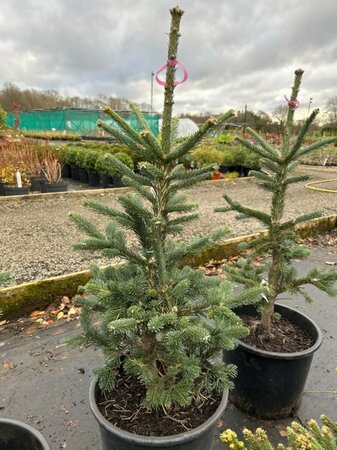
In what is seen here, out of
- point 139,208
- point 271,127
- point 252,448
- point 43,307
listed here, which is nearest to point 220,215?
point 43,307

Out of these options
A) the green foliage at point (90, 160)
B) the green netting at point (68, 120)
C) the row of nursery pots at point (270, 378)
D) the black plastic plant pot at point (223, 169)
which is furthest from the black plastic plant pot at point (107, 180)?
the green netting at point (68, 120)

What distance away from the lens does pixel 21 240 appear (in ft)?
15.0

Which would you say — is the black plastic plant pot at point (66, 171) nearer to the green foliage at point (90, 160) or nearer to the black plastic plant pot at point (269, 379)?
the green foliage at point (90, 160)

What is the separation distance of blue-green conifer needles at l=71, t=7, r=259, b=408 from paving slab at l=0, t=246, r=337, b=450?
78 cm

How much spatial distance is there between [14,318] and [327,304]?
316 cm

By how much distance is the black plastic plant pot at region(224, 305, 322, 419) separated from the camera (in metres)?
2.04

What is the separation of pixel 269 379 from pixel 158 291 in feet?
3.82

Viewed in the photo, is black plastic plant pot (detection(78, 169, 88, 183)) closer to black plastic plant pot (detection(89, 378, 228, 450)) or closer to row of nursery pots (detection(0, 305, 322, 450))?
row of nursery pots (detection(0, 305, 322, 450))

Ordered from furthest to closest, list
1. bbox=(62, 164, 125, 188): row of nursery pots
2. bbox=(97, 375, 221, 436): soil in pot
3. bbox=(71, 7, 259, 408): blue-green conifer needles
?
bbox=(62, 164, 125, 188): row of nursery pots < bbox=(97, 375, 221, 436): soil in pot < bbox=(71, 7, 259, 408): blue-green conifer needles

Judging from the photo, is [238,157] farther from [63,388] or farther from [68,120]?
[68,120]

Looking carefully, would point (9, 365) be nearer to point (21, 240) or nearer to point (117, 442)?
point (117, 442)

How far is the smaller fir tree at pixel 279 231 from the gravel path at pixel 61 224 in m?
0.39

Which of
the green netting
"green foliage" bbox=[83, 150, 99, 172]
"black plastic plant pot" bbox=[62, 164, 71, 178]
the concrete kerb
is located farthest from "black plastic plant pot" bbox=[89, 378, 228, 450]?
the green netting

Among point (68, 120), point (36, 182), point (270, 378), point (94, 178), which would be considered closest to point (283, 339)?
point (270, 378)
